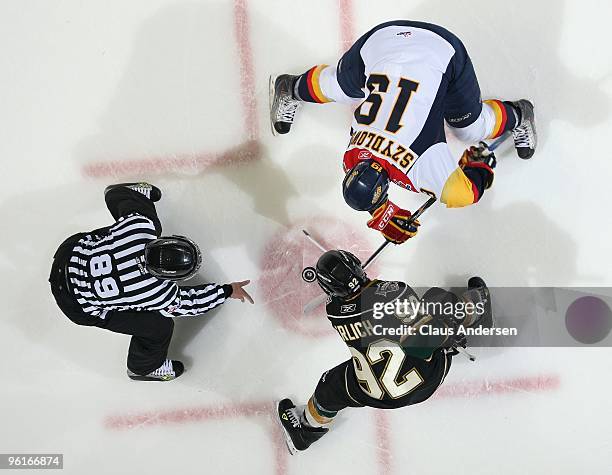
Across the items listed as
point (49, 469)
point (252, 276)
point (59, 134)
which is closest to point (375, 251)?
point (252, 276)

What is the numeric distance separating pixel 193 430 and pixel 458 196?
7.14ft

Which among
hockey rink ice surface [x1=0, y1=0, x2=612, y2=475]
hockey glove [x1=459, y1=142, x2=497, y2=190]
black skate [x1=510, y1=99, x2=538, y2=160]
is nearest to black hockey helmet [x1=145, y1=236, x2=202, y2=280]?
hockey rink ice surface [x1=0, y1=0, x2=612, y2=475]

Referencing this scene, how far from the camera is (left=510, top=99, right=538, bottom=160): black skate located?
128 inches

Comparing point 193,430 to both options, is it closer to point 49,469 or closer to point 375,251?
point 49,469

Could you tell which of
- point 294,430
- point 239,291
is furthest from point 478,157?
point 294,430

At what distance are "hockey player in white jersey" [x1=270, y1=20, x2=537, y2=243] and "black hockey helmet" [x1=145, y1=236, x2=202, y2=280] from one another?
850 millimetres

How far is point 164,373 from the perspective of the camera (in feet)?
10.9

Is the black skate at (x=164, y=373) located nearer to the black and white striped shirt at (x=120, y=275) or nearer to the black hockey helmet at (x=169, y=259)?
the black and white striped shirt at (x=120, y=275)

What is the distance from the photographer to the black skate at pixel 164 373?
3.30m

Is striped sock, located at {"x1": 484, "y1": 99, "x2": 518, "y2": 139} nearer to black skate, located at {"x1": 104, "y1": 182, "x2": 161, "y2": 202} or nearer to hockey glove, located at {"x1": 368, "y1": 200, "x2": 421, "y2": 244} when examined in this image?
hockey glove, located at {"x1": 368, "y1": 200, "x2": 421, "y2": 244}

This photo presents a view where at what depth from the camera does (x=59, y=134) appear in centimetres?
351

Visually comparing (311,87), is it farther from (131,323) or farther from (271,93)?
(131,323)

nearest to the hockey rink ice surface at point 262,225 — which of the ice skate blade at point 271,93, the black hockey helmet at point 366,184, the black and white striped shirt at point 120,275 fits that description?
the ice skate blade at point 271,93

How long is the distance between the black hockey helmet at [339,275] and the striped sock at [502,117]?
3.93 ft
